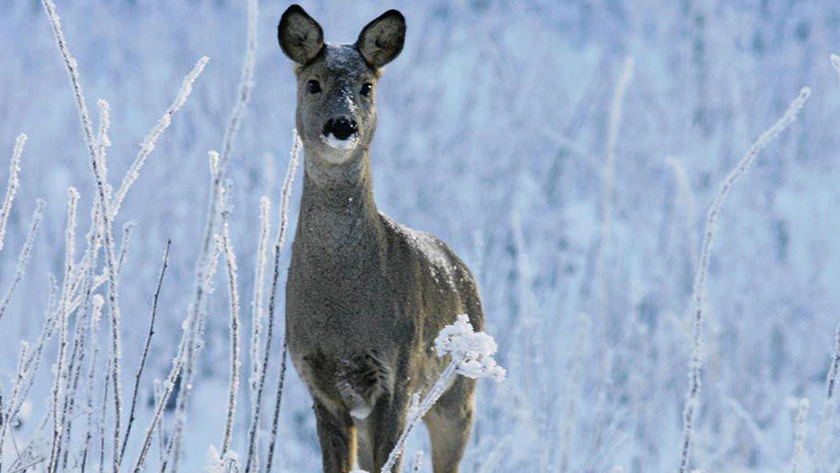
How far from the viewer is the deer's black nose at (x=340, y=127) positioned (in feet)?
10.9

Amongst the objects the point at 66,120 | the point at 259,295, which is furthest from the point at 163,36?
the point at 259,295

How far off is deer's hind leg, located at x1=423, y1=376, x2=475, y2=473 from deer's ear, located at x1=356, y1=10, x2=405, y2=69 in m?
1.11

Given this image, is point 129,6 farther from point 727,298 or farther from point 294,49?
point 294,49

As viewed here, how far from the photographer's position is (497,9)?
1076 centimetres

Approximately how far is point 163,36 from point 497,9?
9.66ft

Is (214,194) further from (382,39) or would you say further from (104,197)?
(382,39)

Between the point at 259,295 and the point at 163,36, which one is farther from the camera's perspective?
the point at 163,36

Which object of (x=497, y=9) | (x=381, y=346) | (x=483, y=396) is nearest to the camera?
(x=381, y=346)

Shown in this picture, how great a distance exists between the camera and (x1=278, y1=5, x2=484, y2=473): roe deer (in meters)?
3.43

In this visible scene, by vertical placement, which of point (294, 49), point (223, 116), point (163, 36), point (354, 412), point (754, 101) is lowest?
point (354, 412)

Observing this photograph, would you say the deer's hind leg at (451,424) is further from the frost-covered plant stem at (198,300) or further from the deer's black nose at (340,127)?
the frost-covered plant stem at (198,300)

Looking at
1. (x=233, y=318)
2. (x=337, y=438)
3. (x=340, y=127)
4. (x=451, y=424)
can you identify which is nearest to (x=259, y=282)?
(x=233, y=318)

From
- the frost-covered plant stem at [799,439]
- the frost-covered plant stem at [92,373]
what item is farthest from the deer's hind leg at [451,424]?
the frost-covered plant stem at [92,373]

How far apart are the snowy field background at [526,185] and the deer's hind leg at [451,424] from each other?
180 cm
